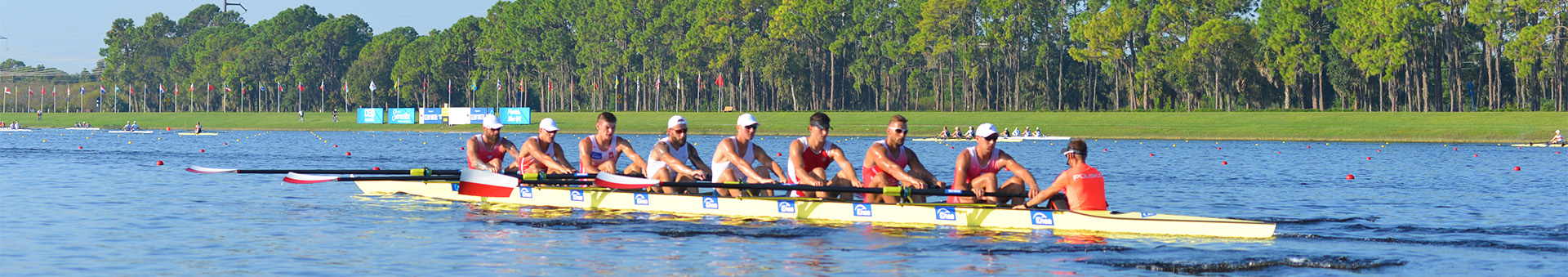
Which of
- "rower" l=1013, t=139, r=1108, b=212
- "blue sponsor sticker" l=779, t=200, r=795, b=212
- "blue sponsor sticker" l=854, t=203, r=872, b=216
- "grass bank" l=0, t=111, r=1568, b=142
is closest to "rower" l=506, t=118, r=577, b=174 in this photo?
"blue sponsor sticker" l=779, t=200, r=795, b=212

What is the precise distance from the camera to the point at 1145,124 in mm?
78625

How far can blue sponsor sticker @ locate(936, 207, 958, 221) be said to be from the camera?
54.3 feet

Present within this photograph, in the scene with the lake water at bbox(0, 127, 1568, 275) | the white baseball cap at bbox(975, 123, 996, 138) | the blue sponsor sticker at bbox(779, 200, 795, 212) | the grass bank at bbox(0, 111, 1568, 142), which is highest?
the grass bank at bbox(0, 111, 1568, 142)

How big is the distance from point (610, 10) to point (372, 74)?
33021 mm

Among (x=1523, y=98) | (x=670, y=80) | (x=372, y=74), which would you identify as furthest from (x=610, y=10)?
(x=1523, y=98)

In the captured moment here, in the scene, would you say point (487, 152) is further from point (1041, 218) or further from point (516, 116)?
point (516, 116)

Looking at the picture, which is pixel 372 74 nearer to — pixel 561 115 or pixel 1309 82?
pixel 561 115

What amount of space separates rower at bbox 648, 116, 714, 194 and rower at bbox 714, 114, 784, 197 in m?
0.27

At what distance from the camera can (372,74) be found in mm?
144125

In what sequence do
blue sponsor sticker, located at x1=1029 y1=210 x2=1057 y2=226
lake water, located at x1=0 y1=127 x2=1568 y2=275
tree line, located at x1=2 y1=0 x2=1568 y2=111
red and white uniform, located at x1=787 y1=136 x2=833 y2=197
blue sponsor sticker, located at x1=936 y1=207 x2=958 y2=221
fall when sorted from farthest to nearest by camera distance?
tree line, located at x1=2 y1=0 x2=1568 y2=111 < red and white uniform, located at x1=787 y1=136 x2=833 y2=197 < blue sponsor sticker, located at x1=936 y1=207 x2=958 y2=221 < blue sponsor sticker, located at x1=1029 y1=210 x2=1057 y2=226 < lake water, located at x1=0 y1=127 x2=1568 y2=275

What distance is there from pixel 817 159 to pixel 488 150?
597 cm

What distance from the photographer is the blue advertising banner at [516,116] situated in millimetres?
96625

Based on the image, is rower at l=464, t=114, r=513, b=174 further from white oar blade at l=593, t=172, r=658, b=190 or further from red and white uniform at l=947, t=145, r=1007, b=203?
red and white uniform at l=947, t=145, r=1007, b=203

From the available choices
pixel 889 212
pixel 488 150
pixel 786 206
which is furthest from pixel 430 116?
pixel 889 212
